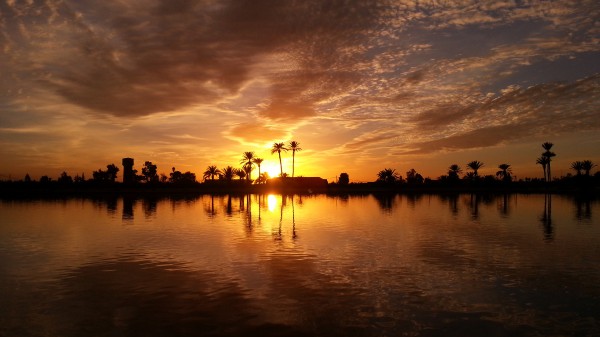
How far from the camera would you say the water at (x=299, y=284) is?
10469 mm

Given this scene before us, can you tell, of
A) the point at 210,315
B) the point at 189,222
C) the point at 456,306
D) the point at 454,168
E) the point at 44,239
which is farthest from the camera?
the point at 454,168

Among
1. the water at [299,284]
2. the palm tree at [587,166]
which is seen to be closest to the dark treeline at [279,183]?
Answer: the palm tree at [587,166]

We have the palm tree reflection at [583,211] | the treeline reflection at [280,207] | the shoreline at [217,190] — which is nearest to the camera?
the treeline reflection at [280,207]

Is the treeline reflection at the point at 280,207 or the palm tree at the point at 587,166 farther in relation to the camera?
the palm tree at the point at 587,166

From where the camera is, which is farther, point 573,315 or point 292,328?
point 573,315

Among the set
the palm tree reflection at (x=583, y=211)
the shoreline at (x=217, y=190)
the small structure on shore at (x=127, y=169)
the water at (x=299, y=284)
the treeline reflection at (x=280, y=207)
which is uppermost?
the small structure on shore at (x=127, y=169)

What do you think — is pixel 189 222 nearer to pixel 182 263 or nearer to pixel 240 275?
pixel 182 263

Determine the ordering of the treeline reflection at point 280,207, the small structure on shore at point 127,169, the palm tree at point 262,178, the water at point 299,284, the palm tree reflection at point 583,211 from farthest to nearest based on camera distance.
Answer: the palm tree at point 262,178 → the small structure on shore at point 127,169 → the palm tree reflection at point 583,211 → the treeline reflection at point 280,207 → the water at point 299,284

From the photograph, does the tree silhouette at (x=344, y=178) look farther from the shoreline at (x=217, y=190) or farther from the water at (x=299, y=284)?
the water at (x=299, y=284)

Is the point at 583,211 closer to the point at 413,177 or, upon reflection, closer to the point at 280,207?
the point at 280,207

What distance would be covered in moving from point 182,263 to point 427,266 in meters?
10.0

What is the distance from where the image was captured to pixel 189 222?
3403cm

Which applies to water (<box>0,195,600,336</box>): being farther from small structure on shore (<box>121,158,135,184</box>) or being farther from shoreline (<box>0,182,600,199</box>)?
small structure on shore (<box>121,158,135,184</box>)

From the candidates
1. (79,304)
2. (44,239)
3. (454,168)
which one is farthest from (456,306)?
(454,168)
